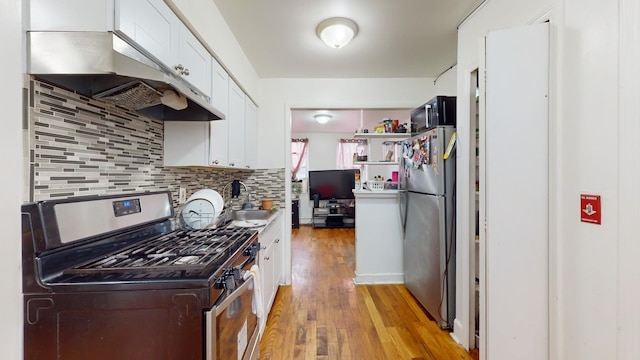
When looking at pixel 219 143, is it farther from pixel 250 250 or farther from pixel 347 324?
pixel 347 324

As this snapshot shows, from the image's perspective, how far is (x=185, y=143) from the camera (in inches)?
64.6

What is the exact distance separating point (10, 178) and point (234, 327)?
849 mm

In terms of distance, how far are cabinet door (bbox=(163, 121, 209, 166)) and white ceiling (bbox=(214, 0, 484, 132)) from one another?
875 millimetres

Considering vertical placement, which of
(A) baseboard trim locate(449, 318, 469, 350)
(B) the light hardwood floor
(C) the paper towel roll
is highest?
(C) the paper towel roll

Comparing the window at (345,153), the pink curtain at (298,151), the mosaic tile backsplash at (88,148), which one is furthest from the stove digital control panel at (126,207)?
the window at (345,153)

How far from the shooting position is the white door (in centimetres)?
121

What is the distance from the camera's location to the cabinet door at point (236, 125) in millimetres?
2099

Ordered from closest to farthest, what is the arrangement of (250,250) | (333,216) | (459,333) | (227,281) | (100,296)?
(100,296), (227,281), (250,250), (459,333), (333,216)

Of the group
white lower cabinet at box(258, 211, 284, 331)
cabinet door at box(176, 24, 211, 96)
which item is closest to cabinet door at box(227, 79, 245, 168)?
cabinet door at box(176, 24, 211, 96)

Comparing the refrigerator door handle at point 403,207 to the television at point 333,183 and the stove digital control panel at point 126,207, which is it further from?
the television at point 333,183

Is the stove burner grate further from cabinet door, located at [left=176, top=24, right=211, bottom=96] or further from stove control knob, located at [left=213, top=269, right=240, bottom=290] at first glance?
cabinet door, located at [left=176, top=24, right=211, bottom=96]

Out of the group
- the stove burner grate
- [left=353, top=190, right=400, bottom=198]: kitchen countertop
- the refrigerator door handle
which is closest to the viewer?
the stove burner grate

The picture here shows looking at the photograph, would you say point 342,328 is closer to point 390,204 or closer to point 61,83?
point 390,204

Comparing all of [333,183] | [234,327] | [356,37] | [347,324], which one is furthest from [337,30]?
[333,183]
